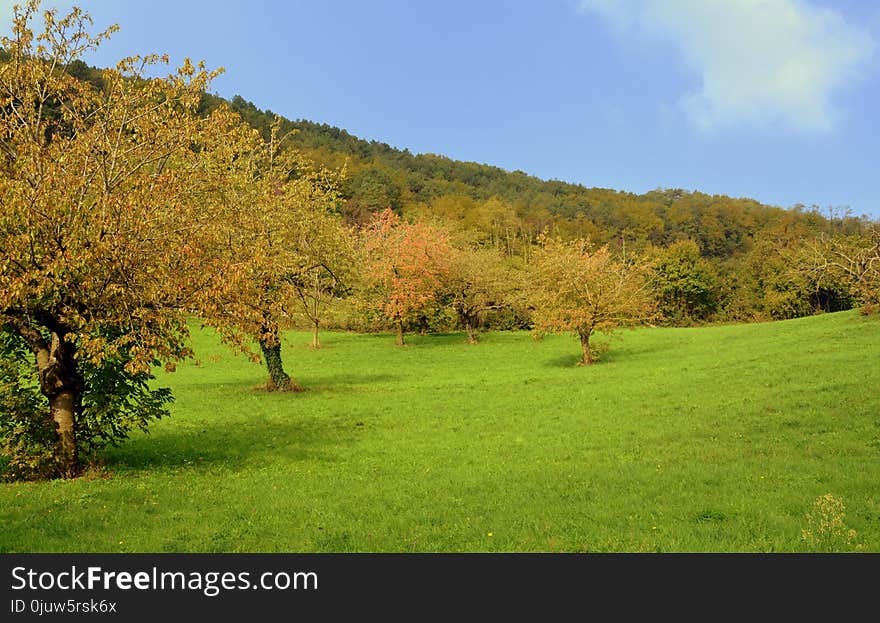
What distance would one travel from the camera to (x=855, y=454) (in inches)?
535

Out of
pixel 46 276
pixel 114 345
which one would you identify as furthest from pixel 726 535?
pixel 46 276

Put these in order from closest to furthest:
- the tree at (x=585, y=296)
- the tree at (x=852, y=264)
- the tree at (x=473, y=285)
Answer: the tree at (x=852, y=264) → the tree at (x=585, y=296) → the tree at (x=473, y=285)

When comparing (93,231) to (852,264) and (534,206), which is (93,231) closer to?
(852,264)

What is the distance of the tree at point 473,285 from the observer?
52.9m

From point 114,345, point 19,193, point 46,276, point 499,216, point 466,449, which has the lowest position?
point 466,449

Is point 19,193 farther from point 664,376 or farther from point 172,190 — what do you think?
point 664,376

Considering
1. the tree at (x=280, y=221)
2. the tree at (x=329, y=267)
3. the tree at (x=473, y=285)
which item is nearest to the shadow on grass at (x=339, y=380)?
the tree at (x=280, y=221)

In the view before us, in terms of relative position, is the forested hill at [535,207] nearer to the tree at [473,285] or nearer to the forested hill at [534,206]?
the forested hill at [534,206]

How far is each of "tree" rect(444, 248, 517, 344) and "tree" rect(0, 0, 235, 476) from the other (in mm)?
38949

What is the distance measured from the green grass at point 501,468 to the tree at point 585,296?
5722mm

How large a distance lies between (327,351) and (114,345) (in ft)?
123

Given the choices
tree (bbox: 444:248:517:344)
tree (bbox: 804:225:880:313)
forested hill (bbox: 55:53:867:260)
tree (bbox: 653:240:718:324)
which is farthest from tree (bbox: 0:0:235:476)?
forested hill (bbox: 55:53:867:260)

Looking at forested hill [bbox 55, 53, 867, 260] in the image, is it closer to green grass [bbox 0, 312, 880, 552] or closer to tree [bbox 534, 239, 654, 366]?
tree [bbox 534, 239, 654, 366]

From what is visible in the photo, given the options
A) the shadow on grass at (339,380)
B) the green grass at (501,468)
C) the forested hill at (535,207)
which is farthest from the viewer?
the forested hill at (535,207)
